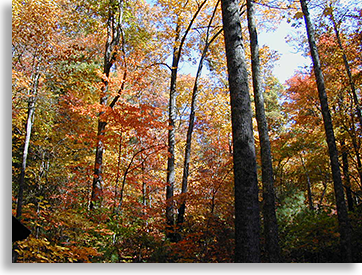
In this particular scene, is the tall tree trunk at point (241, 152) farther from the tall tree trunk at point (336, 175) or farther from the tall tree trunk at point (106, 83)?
the tall tree trunk at point (106, 83)

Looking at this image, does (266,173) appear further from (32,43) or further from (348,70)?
(32,43)

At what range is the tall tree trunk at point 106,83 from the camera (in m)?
7.83

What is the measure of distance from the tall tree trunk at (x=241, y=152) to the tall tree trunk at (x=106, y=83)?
17.7 feet

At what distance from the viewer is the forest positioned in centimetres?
428

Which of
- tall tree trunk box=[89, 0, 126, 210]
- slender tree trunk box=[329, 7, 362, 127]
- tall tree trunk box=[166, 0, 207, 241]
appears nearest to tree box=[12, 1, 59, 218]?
tall tree trunk box=[89, 0, 126, 210]

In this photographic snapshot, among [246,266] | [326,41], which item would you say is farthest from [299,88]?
[246,266]

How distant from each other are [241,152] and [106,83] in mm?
7504

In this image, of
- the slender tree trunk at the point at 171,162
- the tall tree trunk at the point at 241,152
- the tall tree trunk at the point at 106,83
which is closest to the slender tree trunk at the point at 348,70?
the tall tree trunk at the point at 241,152

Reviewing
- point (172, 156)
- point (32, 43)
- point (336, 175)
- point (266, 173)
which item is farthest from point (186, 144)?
point (32, 43)

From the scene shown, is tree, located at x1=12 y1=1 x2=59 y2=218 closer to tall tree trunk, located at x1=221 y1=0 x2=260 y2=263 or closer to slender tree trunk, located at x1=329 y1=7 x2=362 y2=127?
tall tree trunk, located at x1=221 y1=0 x2=260 y2=263

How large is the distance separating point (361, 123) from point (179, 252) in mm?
7008

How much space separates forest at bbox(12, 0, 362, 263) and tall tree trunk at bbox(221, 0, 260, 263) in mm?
16

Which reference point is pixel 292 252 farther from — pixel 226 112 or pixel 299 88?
pixel 299 88

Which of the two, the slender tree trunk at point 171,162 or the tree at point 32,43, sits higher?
the tree at point 32,43
